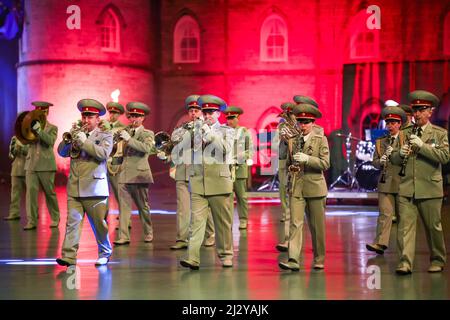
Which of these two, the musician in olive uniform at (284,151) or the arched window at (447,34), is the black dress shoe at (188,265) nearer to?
the musician in olive uniform at (284,151)

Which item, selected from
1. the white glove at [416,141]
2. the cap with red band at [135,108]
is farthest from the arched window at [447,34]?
the white glove at [416,141]

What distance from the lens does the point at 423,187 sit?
969 cm

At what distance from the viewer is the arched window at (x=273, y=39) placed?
108 feet

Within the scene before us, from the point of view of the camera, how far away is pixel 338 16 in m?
32.0

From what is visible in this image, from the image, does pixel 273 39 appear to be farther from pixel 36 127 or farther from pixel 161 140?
pixel 36 127

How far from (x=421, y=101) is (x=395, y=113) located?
1.51 metres

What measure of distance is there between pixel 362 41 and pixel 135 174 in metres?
21.5

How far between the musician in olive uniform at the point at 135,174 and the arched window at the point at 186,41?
20820mm

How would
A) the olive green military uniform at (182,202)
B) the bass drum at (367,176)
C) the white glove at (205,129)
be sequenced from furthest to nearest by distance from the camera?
1. the bass drum at (367,176)
2. the olive green military uniform at (182,202)
3. the white glove at (205,129)

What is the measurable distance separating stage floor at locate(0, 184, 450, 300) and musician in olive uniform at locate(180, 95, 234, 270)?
1.56 ft

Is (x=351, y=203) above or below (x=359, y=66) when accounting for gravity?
below

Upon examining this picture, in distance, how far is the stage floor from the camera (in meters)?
8.46
